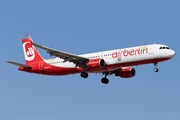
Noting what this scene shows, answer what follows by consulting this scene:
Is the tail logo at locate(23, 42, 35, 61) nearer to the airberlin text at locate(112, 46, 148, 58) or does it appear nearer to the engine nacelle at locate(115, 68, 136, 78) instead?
the engine nacelle at locate(115, 68, 136, 78)

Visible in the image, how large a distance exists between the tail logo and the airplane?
79 centimetres

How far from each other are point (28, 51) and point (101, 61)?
60.6 ft

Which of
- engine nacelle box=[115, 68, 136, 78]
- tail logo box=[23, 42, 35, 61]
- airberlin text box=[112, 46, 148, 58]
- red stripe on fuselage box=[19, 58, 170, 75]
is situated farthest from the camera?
tail logo box=[23, 42, 35, 61]

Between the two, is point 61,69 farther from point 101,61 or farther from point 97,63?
point 101,61

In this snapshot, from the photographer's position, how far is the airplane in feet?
177

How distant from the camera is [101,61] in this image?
5600cm

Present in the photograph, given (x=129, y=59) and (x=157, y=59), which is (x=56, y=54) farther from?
(x=157, y=59)

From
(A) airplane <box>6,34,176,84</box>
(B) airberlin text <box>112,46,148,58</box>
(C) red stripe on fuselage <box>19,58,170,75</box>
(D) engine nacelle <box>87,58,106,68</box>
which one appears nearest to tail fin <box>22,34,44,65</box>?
(A) airplane <box>6,34,176,84</box>

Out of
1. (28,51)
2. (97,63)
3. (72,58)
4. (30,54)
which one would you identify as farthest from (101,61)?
(28,51)

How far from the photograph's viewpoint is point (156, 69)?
53.7m

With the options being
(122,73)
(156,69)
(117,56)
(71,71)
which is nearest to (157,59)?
(156,69)

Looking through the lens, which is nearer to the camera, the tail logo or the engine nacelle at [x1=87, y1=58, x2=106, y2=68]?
the engine nacelle at [x1=87, y1=58, x2=106, y2=68]

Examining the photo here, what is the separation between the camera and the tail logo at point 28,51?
219ft

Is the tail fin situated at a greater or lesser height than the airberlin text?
greater
